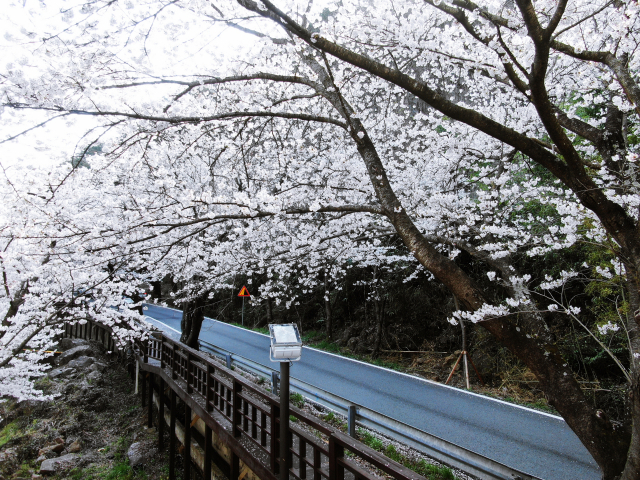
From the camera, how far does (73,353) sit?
14727 millimetres

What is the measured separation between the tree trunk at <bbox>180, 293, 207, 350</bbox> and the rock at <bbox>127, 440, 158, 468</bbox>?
8.30ft

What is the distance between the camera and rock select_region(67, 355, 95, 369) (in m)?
13.8

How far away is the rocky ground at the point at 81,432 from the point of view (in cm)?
783

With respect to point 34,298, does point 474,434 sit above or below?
below

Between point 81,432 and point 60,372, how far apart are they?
465 centimetres

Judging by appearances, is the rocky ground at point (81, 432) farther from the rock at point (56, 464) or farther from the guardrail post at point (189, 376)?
the guardrail post at point (189, 376)

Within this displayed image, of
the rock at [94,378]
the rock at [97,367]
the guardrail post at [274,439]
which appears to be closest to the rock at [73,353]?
the rock at [97,367]

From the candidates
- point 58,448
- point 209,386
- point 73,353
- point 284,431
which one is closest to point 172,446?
point 209,386

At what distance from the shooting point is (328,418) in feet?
22.2

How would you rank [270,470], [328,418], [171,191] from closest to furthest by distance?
[270,470] < [171,191] < [328,418]

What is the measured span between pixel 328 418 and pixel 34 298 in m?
7.38

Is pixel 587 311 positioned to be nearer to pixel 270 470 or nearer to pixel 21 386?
pixel 270 470

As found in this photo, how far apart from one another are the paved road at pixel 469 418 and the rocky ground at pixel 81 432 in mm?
4304

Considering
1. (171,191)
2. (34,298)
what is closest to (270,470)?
(171,191)
